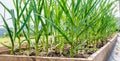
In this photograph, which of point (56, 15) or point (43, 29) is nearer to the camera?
point (43, 29)

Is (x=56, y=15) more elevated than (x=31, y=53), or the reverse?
(x=56, y=15)

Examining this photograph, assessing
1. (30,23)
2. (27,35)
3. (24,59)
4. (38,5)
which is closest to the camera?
(24,59)

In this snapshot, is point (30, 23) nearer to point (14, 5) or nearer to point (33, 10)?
point (14, 5)

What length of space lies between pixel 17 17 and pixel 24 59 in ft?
0.78

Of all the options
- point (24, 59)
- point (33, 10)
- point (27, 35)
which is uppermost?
point (33, 10)

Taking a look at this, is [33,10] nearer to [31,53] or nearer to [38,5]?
[38,5]

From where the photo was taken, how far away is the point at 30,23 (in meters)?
1.51

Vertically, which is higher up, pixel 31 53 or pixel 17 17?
pixel 17 17

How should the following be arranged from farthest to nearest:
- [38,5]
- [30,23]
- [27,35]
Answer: [30,23], [27,35], [38,5]

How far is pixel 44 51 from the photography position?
1.49 m

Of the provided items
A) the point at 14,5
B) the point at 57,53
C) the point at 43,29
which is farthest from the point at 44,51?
the point at 14,5

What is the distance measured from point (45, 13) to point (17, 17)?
15cm

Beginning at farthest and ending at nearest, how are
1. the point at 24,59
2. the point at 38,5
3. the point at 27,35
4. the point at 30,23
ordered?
the point at 30,23 < the point at 27,35 < the point at 38,5 < the point at 24,59

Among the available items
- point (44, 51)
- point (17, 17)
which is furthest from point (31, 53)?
point (17, 17)
